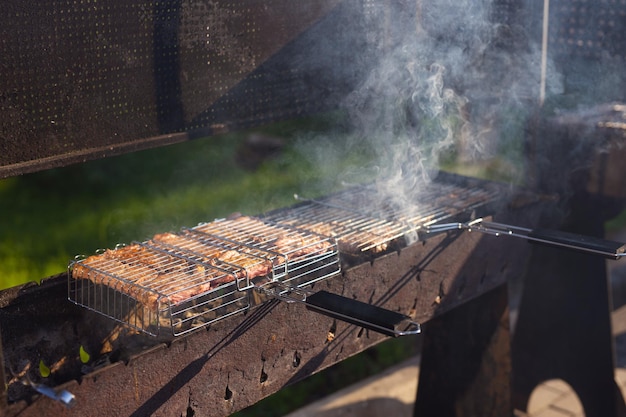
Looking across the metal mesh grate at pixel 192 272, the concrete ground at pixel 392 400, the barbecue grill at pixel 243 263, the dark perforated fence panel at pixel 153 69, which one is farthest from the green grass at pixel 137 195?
the metal mesh grate at pixel 192 272

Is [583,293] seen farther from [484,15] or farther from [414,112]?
[484,15]

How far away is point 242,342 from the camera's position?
327cm

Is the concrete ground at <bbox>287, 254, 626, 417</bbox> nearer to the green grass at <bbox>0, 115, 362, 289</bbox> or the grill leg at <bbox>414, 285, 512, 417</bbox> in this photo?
the grill leg at <bbox>414, 285, 512, 417</bbox>

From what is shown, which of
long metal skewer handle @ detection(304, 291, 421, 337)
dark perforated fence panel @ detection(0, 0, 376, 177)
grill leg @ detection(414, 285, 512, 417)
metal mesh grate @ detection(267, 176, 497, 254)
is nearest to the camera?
long metal skewer handle @ detection(304, 291, 421, 337)

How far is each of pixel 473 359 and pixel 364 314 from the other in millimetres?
2112

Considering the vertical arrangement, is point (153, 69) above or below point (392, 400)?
above

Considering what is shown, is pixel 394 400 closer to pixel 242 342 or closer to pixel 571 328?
pixel 571 328

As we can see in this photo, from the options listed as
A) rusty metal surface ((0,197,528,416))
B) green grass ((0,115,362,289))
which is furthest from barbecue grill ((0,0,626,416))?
green grass ((0,115,362,289))

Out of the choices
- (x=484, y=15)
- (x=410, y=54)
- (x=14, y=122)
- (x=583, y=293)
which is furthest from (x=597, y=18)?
(x=14, y=122)

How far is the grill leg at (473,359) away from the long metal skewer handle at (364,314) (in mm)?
1926

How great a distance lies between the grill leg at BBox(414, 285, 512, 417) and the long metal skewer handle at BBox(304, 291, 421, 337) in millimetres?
1926

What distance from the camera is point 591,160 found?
4973mm

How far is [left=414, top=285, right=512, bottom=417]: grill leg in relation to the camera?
4781mm

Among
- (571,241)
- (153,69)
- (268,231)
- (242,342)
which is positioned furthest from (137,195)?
(571,241)
